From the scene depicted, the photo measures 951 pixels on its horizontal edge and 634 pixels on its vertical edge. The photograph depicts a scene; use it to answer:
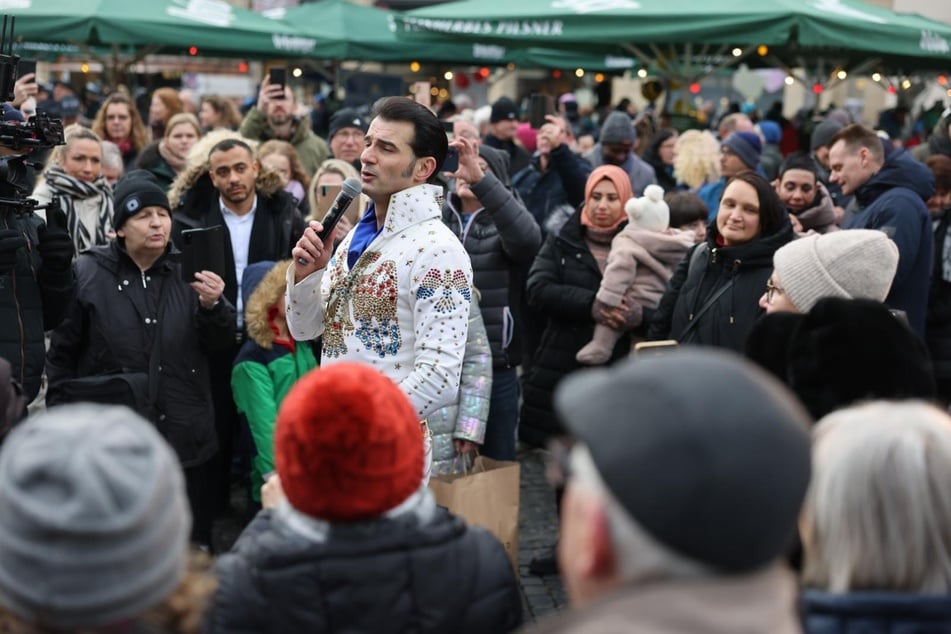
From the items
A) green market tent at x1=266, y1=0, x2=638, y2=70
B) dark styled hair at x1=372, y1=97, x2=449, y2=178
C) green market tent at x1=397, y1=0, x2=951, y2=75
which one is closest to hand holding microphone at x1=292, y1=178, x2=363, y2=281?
dark styled hair at x1=372, y1=97, x2=449, y2=178

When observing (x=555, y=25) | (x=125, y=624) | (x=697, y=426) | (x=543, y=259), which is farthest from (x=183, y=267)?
(x=555, y=25)

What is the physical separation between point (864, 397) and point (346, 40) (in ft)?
43.3

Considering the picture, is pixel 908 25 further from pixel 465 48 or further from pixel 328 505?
pixel 328 505

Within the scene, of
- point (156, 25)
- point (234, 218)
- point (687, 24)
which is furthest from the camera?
point (156, 25)

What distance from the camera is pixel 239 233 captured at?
21.1 ft

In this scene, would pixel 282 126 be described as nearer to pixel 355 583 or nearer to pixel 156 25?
pixel 156 25

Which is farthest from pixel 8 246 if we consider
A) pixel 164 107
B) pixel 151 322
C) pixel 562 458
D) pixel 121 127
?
pixel 164 107

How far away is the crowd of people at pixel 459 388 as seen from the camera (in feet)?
5.36

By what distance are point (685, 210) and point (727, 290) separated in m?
2.00

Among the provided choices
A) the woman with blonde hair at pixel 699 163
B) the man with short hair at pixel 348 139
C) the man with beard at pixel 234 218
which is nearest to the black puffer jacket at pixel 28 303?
the man with beard at pixel 234 218

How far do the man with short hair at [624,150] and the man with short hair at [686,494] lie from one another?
24.8 ft

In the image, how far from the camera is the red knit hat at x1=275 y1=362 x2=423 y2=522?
→ 238cm

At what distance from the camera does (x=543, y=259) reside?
6383 millimetres

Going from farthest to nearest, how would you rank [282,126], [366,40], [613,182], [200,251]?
1. [366,40]
2. [282,126]
3. [613,182]
4. [200,251]
